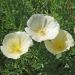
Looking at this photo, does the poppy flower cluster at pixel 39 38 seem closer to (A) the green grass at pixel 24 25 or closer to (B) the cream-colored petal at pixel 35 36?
(B) the cream-colored petal at pixel 35 36

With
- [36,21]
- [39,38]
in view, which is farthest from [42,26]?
[39,38]

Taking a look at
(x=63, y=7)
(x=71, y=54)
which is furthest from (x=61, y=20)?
(x=71, y=54)

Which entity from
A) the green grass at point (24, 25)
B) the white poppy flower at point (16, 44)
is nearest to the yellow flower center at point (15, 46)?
the white poppy flower at point (16, 44)

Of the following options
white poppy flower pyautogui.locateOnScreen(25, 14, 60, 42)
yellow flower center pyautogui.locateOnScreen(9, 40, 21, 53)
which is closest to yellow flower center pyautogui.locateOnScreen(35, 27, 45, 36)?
white poppy flower pyautogui.locateOnScreen(25, 14, 60, 42)

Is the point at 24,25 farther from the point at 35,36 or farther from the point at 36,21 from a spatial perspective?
the point at 35,36

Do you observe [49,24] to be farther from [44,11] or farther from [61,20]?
[44,11]
